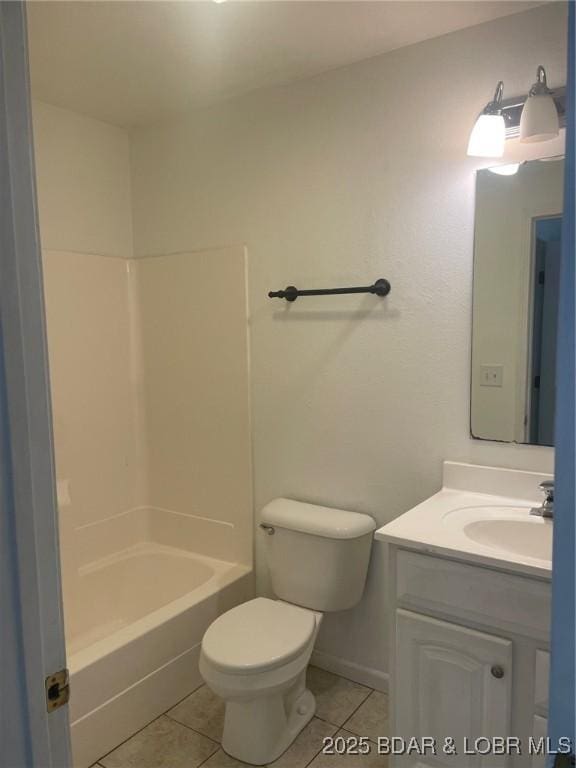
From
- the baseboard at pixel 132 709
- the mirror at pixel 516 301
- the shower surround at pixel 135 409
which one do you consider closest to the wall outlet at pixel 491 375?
the mirror at pixel 516 301

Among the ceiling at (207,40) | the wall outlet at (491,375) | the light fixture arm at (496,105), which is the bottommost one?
the wall outlet at (491,375)

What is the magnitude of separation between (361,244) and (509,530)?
1133mm

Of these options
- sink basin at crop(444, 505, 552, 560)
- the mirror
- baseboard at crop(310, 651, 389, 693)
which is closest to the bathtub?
baseboard at crop(310, 651, 389, 693)

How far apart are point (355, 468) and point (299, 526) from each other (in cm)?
32

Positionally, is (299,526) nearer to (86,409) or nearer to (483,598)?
(483,598)

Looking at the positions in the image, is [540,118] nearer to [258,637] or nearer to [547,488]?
[547,488]

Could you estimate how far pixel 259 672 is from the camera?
72.9 inches

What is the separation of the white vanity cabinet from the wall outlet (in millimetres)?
672

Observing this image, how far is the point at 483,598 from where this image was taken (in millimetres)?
1535

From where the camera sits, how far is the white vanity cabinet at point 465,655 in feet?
4.85

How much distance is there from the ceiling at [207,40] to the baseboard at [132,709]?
2232 mm

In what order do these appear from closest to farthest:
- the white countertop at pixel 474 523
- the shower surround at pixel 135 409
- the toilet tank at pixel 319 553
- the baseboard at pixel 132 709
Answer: the white countertop at pixel 474 523
the baseboard at pixel 132 709
the toilet tank at pixel 319 553
the shower surround at pixel 135 409

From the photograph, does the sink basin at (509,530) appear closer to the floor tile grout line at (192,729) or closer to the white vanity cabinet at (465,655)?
the white vanity cabinet at (465,655)

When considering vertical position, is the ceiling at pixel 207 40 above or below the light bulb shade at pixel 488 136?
above
